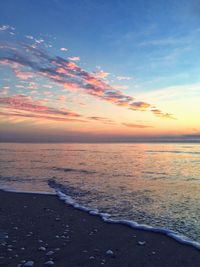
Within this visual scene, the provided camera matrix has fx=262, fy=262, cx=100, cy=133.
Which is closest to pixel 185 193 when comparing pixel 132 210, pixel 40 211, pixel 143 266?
pixel 132 210

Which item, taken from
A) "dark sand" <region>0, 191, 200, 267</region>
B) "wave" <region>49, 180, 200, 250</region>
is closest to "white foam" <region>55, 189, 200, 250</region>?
"wave" <region>49, 180, 200, 250</region>

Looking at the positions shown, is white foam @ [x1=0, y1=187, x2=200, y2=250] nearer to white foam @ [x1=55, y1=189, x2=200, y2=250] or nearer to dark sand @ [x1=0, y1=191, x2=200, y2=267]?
white foam @ [x1=55, y1=189, x2=200, y2=250]

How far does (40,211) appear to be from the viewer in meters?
12.7

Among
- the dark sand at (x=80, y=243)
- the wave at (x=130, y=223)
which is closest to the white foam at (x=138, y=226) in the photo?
the wave at (x=130, y=223)

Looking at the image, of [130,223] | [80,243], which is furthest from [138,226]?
[80,243]

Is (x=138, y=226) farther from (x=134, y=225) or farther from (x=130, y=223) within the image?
(x=130, y=223)

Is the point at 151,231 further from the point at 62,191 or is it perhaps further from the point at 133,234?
the point at 62,191

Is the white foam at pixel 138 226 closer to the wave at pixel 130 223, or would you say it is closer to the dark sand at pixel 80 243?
the wave at pixel 130 223

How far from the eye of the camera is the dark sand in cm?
716

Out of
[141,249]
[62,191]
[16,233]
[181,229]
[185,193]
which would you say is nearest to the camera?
[141,249]

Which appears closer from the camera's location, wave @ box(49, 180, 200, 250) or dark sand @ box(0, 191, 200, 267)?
dark sand @ box(0, 191, 200, 267)

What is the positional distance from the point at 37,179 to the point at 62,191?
5.93m

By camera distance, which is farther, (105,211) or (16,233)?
(105,211)

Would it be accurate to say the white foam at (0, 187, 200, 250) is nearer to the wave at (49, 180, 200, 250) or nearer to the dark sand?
the wave at (49, 180, 200, 250)
